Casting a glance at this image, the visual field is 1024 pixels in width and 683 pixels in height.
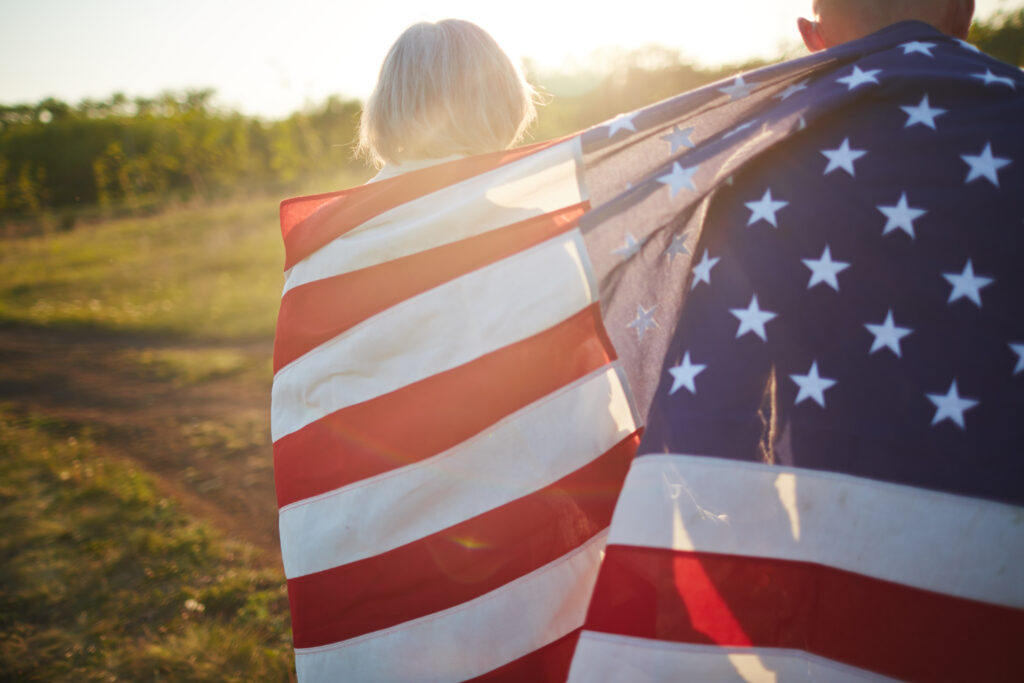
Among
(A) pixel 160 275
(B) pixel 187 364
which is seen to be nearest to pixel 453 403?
(B) pixel 187 364

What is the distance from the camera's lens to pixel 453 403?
5.89 ft

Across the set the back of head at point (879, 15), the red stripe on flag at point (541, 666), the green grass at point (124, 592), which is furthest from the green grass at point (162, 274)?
the back of head at point (879, 15)

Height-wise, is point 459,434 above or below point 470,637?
above

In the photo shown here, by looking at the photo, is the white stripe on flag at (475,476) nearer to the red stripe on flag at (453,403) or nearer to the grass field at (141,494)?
the red stripe on flag at (453,403)

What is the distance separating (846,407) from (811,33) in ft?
3.76

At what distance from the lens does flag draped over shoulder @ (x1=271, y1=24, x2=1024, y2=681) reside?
160 cm

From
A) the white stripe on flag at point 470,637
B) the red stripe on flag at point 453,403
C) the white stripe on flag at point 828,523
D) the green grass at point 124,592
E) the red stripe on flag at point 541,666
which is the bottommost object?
the green grass at point 124,592

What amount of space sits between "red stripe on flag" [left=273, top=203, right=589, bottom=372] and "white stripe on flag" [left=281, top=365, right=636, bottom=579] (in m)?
0.46

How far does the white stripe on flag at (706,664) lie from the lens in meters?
1.41

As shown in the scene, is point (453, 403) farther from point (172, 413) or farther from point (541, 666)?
point (172, 413)

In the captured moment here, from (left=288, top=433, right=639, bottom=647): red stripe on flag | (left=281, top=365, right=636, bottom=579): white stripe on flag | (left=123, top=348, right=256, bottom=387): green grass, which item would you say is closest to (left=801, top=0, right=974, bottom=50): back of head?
(left=281, top=365, right=636, bottom=579): white stripe on flag

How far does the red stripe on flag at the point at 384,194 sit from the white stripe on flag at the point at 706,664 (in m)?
1.39

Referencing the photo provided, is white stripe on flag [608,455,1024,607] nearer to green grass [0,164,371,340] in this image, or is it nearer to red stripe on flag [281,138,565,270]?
red stripe on flag [281,138,565,270]

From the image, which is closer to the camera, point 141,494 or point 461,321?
point 461,321
